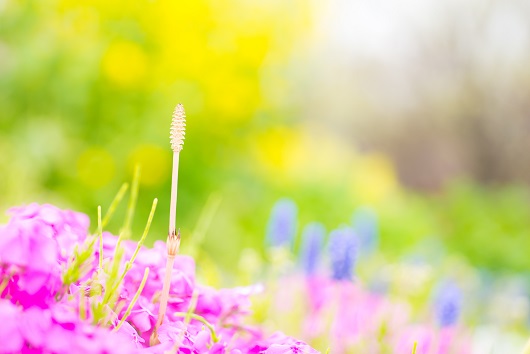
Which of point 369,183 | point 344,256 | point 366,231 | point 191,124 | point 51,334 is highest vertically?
point 369,183

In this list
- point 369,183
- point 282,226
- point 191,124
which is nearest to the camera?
point 282,226

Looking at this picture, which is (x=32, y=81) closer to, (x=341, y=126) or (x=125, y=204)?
(x=125, y=204)

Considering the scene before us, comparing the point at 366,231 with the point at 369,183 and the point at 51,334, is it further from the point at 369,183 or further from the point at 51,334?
the point at 369,183

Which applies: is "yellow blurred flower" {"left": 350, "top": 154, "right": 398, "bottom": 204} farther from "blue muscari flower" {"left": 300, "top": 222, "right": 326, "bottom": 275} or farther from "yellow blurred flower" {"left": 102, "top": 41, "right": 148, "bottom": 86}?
"blue muscari flower" {"left": 300, "top": 222, "right": 326, "bottom": 275}

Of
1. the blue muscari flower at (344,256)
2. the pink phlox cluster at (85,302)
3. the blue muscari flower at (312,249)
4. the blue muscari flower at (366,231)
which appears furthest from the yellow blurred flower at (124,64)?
the pink phlox cluster at (85,302)

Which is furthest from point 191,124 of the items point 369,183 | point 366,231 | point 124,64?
point 369,183

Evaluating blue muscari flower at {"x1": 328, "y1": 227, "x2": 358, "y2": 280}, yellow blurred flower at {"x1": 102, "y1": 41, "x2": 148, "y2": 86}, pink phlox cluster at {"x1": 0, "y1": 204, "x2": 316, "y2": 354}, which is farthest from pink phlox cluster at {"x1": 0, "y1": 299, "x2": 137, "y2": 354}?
yellow blurred flower at {"x1": 102, "y1": 41, "x2": 148, "y2": 86}

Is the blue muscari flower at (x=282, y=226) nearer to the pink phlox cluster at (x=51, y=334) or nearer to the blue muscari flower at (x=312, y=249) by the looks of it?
the blue muscari flower at (x=312, y=249)

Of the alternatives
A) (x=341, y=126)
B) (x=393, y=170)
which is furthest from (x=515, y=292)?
(x=341, y=126)
